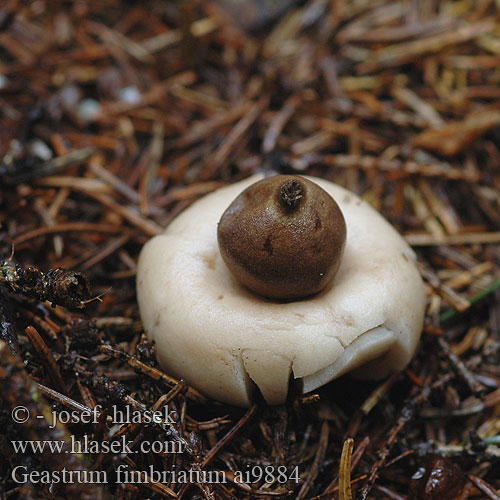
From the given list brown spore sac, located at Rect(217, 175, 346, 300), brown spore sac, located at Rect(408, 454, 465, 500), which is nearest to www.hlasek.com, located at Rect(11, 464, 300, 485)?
brown spore sac, located at Rect(408, 454, 465, 500)

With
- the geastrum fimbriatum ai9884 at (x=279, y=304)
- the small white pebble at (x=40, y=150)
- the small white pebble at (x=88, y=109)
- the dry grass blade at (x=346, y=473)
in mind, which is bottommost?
the dry grass blade at (x=346, y=473)

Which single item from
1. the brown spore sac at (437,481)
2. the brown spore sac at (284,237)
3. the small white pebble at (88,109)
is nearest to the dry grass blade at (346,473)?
Answer: the brown spore sac at (437,481)

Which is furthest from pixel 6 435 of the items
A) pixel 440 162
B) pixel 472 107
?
pixel 472 107

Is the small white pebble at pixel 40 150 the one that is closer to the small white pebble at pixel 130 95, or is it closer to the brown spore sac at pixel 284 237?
the small white pebble at pixel 130 95

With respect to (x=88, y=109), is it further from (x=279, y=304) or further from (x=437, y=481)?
(x=437, y=481)

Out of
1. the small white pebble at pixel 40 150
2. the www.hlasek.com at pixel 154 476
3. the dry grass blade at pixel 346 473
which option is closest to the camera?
the www.hlasek.com at pixel 154 476

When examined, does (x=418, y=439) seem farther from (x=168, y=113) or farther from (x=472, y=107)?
(x=168, y=113)

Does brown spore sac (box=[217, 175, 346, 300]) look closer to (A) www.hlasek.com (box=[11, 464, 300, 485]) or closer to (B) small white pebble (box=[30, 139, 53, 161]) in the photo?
(A) www.hlasek.com (box=[11, 464, 300, 485])
